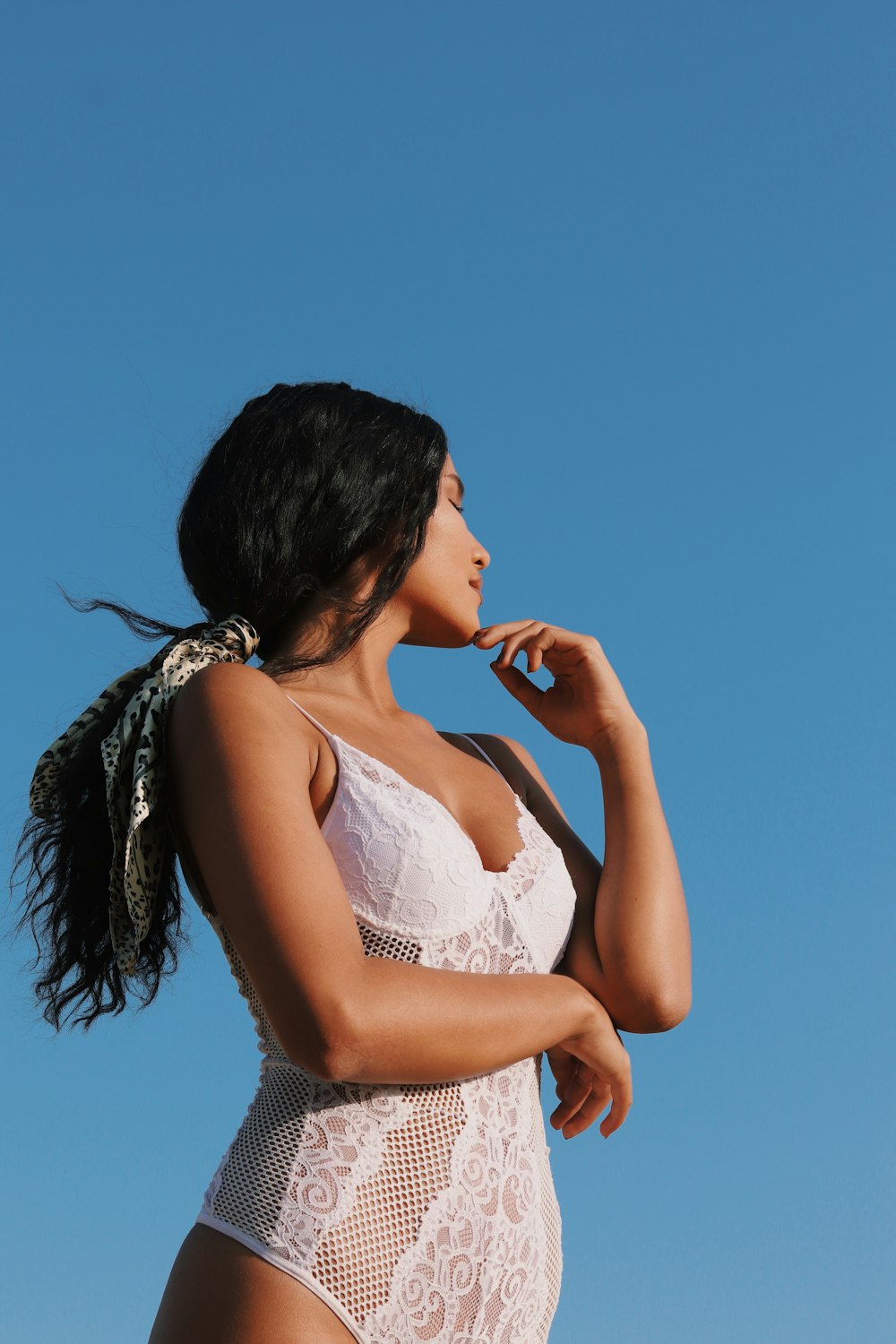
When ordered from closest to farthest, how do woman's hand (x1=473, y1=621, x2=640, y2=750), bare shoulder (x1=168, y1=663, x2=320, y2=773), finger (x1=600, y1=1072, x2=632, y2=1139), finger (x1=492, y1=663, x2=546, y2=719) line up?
bare shoulder (x1=168, y1=663, x2=320, y2=773), finger (x1=600, y1=1072, x2=632, y2=1139), woman's hand (x1=473, y1=621, x2=640, y2=750), finger (x1=492, y1=663, x2=546, y2=719)

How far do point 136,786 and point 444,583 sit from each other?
3.11ft

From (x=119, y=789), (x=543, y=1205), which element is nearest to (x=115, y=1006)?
(x=119, y=789)

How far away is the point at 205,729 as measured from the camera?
106 inches

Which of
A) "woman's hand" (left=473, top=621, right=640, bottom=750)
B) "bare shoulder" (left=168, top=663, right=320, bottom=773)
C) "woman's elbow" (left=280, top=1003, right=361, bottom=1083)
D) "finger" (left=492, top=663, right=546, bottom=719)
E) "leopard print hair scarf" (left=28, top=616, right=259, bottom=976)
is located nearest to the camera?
"woman's elbow" (left=280, top=1003, right=361, bottom=1083)

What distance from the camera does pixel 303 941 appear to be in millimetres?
2441

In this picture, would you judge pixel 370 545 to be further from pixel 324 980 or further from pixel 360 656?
pixel 324 980

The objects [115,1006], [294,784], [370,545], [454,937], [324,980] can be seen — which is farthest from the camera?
[370,545]

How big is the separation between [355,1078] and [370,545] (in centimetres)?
130

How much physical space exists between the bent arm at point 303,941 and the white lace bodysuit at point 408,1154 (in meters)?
0.13

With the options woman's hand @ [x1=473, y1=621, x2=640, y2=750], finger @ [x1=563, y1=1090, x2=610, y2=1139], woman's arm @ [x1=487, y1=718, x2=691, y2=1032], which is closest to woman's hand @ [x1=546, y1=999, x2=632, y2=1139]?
finger @ [x1=563, y1=1090, x2=610, y2=1139]

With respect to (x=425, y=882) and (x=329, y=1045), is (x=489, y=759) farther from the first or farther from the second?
(x=329, y=1045)

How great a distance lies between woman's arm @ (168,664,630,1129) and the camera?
7.99 feet

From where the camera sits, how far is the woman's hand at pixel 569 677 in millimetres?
3533

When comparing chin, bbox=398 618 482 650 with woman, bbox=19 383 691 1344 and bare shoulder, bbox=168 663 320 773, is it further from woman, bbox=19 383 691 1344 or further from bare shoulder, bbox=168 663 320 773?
bare shoulder, bbox=168 663 320 773
